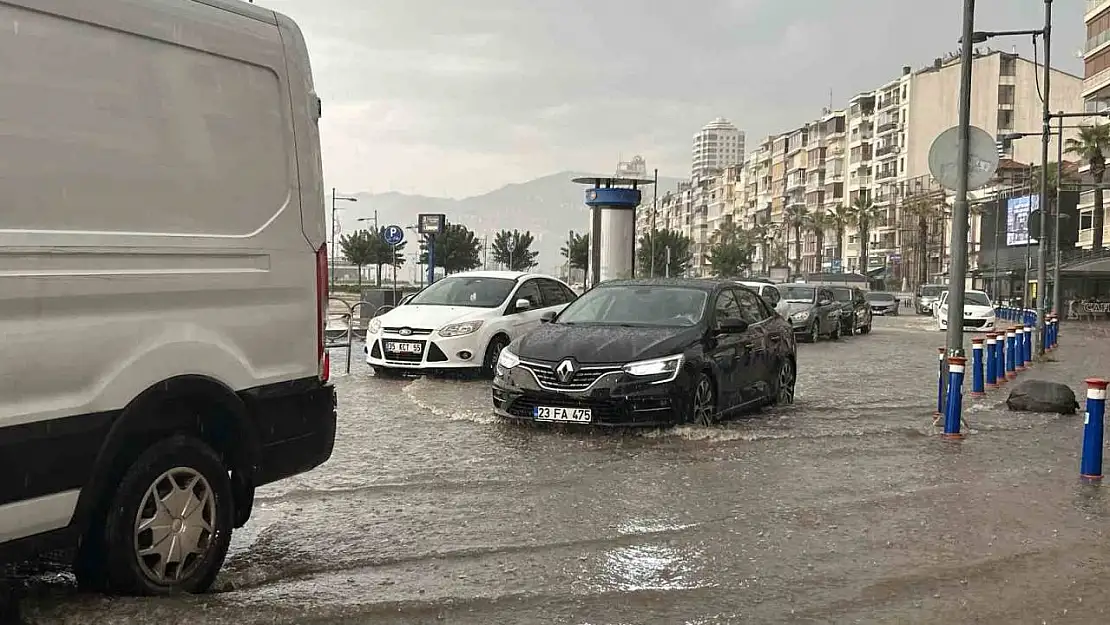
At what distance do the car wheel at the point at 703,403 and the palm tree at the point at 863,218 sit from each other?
96597mm

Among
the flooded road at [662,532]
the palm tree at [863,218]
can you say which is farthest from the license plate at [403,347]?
the palm tree at [863,218]

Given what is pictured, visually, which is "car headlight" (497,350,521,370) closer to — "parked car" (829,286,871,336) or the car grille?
the car grille

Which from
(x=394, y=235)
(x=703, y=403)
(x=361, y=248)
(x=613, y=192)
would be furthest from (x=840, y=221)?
(x=703, y=403)

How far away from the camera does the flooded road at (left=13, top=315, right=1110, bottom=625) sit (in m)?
4.95

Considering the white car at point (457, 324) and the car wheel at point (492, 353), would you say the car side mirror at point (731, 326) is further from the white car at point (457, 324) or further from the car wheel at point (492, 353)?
the car wheel at point (492, 353)

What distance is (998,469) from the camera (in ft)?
28.6

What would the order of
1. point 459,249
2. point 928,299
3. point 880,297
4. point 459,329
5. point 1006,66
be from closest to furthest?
point 459,329
point 880,297
point 928,299
point 459,249
point 1006,66

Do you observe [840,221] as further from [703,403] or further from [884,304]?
[703,403]

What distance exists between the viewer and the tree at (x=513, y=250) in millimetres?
77338

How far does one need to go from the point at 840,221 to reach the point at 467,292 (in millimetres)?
98947

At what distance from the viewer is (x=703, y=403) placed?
10234 mm

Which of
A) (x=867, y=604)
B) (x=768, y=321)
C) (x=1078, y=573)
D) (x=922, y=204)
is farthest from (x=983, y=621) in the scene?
(x=922, y=204)

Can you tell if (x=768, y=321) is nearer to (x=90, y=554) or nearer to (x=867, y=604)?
(x=867, y=604)

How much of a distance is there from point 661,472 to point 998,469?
9.08 ft
